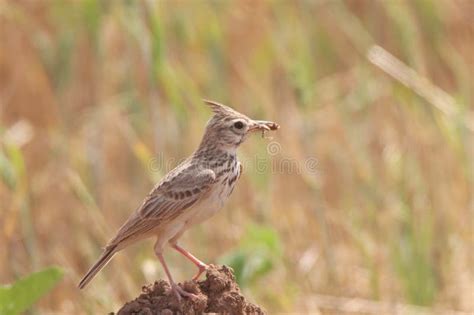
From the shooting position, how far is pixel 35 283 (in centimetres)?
554

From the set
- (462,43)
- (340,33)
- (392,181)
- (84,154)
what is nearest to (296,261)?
(392,181)

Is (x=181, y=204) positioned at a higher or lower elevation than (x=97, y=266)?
higher

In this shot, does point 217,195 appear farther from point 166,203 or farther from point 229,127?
point 229,127

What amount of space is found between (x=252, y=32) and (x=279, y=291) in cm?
352

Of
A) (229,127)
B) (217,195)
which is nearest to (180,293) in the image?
(217,195)

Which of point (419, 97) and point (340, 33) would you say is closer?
point (419, 97)

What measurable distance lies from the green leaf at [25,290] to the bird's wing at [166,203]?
0.37m

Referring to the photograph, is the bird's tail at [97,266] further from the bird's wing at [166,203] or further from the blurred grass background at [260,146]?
the blurred grass background at [260,146]

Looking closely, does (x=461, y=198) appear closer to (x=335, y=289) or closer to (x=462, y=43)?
(x=335, y=289)

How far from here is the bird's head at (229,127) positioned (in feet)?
19.0

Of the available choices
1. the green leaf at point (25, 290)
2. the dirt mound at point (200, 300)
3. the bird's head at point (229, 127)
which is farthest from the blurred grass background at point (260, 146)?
the dirt mound at point (200, 300)
